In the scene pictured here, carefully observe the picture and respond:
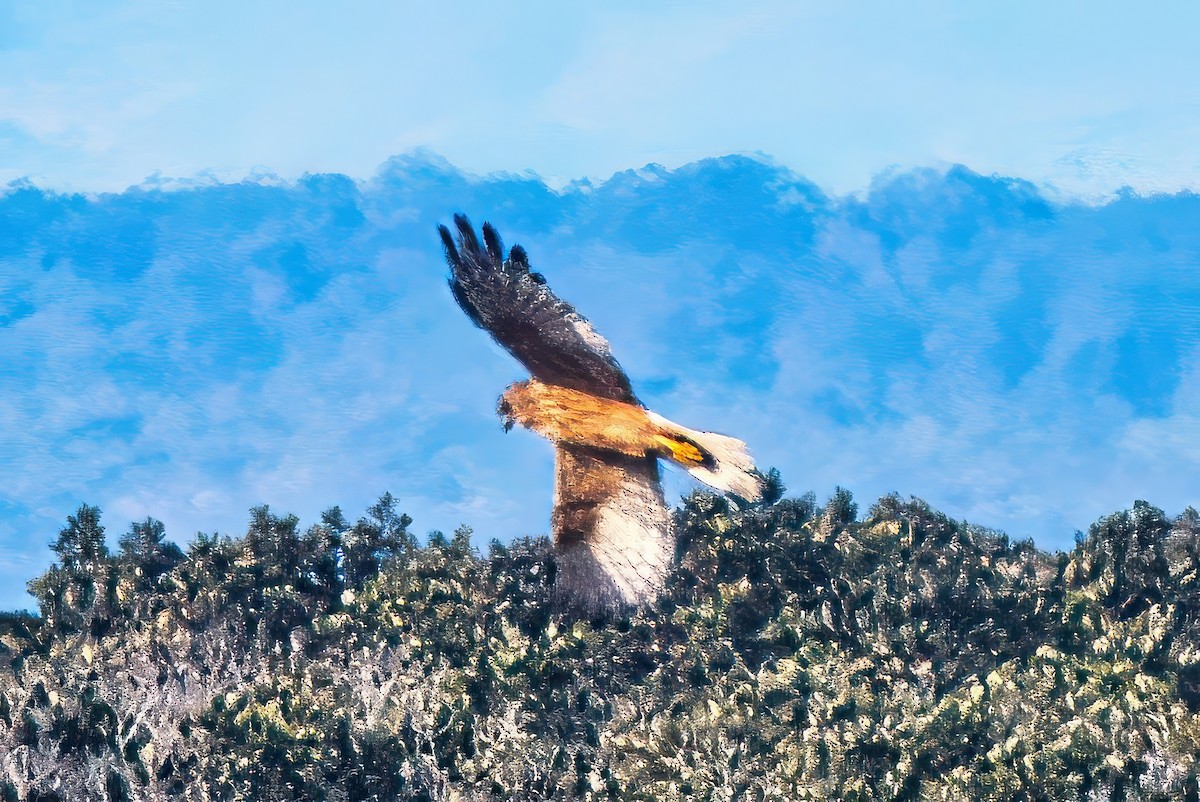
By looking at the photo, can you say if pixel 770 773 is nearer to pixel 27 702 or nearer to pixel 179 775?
pixel 179 775

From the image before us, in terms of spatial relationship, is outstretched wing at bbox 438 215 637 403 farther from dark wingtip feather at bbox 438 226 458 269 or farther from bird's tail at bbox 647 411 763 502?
bird's tail at bbox 647 411 763 502

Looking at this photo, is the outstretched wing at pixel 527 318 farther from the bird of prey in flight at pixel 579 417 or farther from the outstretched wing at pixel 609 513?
the outstretched wing at pixel 609 513

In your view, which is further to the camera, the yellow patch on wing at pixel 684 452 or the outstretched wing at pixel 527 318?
the outstretched wing at pixel 527 318

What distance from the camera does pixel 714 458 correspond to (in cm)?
1330

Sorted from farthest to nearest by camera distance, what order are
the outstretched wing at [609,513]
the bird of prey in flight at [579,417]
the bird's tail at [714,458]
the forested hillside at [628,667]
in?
the forested hillside at [628,667] → the outstretched wing at [609,513] → the bird of prey in flight at [579,417] → the bird's tail at [714,458]

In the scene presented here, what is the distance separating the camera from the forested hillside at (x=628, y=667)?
1441 centimetres

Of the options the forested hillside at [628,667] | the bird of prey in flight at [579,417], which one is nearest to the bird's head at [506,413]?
the bird of prey in flight at [579,417]

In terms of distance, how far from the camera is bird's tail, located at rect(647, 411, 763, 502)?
13141 mm

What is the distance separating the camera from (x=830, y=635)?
19938 millimetres

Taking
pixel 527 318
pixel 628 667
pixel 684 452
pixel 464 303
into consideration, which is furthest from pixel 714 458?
pixel 628 667

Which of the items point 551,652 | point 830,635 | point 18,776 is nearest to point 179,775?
point 18,776

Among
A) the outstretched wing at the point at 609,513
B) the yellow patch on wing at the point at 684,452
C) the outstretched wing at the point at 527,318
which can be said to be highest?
the outstretched wing at the point at 527,318

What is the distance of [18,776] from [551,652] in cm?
665

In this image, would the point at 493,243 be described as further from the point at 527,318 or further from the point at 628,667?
the point at 628,667
